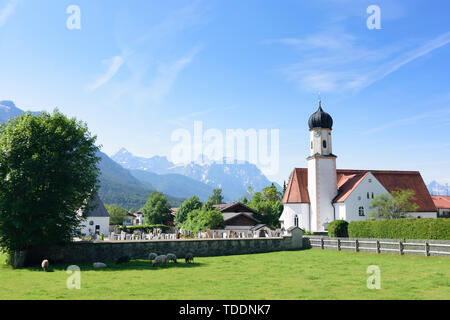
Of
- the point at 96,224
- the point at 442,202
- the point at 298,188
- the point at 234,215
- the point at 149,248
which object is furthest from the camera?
the point at 442,202

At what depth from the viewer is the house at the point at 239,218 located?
67.3 meters

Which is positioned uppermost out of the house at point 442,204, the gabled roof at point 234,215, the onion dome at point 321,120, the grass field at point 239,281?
the onion dome at point 321,120

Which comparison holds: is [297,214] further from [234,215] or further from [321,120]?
[321,120]

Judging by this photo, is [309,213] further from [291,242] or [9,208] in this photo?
[9,208]

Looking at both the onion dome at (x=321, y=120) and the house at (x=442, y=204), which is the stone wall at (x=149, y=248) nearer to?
the onion dome at (x=321, y=120)

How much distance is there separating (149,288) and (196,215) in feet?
173

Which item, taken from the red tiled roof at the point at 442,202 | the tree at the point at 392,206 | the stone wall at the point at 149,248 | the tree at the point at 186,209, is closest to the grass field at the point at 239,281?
the stone wall at the point at 149,248

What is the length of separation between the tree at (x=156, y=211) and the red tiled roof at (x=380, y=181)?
48.0 metres

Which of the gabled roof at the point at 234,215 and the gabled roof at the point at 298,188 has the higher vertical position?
the gabled roof at the point at 298,188

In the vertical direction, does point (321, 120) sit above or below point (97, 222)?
above

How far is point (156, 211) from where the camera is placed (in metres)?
104

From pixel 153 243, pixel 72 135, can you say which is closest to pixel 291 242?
pixel 153 243

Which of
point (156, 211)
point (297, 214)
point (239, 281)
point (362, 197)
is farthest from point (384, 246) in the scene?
point (156, 211)

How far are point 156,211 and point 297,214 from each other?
50.6 metres
